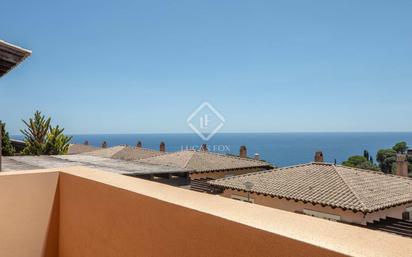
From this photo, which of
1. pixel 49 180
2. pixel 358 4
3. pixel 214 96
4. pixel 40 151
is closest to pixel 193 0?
pixel 358 4

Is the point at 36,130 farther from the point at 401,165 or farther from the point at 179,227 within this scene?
the point at 401,165

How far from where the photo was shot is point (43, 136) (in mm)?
22078

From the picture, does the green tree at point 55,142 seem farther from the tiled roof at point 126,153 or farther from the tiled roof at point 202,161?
the tiled roof at point 202,161

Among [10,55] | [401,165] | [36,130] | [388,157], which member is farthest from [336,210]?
[388,157]

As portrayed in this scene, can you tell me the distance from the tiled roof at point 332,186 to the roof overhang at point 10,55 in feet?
43.0

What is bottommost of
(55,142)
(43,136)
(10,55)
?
(55,142)

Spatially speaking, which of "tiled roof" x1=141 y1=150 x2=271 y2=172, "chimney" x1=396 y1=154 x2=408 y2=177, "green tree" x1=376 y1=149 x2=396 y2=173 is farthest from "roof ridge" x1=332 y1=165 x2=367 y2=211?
"green tree" x1=376 y1=149 x2=396 y2=173

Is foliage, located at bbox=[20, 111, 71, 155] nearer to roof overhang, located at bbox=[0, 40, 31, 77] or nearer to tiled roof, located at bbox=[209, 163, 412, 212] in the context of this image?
tiled roof, located at bbox=[209, 163, 412, 212]

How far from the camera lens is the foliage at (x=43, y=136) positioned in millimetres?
21469

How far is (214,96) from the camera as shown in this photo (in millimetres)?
85188

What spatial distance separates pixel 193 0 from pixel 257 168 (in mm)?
15347

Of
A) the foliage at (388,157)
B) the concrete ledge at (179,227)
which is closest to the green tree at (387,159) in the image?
the foliage at (388,157)

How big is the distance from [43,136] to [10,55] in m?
20.5

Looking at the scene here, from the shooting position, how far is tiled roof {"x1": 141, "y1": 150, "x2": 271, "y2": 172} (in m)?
21.7
